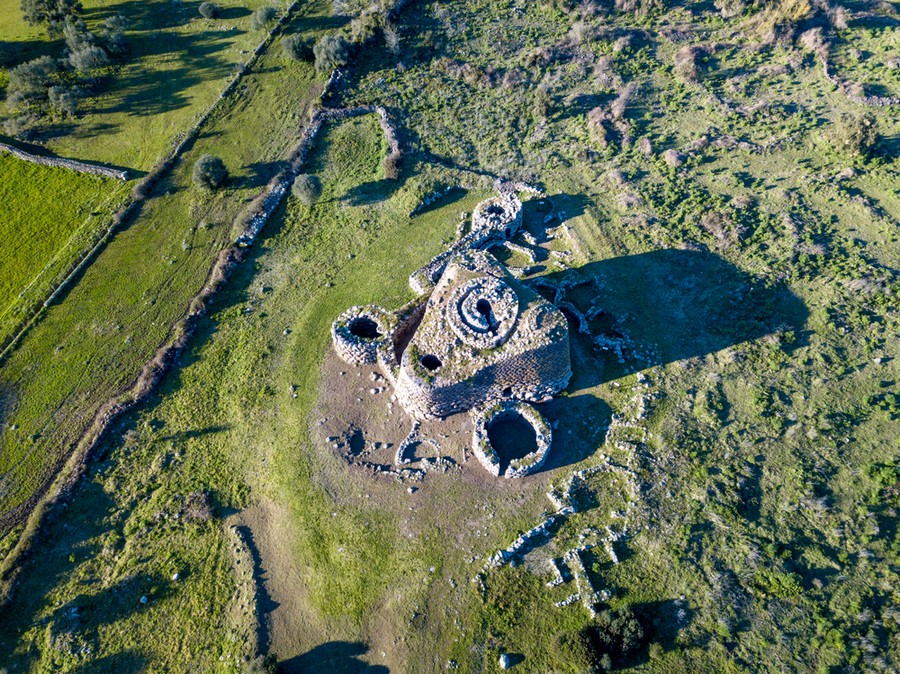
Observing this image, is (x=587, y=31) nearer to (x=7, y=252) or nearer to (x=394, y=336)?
(x=394, y=336)

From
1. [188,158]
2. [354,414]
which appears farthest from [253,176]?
[354,414]

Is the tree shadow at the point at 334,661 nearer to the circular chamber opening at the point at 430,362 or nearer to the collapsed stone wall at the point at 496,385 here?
the collapsed stone wall at the point at 496,385

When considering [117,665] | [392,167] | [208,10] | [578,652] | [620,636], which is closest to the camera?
[578,652]

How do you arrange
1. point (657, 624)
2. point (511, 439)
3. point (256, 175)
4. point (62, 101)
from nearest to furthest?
1. point (657, 624)
2. point (511, 439)
3. point (256, 175)
4. point (62, 101)

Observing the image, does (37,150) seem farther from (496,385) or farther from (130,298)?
(496,385)

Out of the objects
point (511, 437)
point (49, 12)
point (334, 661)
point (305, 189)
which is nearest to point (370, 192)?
point (305, 189)
